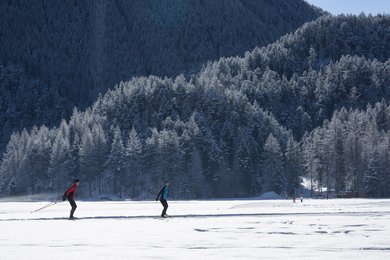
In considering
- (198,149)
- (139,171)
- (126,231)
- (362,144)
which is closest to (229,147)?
(198,149)

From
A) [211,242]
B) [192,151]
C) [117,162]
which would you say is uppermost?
[192,151]

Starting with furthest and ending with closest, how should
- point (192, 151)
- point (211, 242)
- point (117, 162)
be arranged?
point (117, 162) < point (192, 151) < point (211, 242)

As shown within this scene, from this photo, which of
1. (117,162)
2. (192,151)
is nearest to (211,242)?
(192,151)

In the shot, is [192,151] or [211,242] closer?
[211,242]

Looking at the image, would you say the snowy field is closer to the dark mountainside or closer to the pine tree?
the dark mountainside

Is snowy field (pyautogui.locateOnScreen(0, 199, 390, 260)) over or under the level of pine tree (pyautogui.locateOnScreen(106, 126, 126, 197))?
under

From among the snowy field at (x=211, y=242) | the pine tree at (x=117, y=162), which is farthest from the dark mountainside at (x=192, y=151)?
the snowy field at (x=211, y=242)

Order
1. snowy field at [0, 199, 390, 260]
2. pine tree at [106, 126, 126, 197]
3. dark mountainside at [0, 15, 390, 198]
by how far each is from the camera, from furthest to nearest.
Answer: pine tree at [106, 126, 126, 197] → dark mountainside at [0, 15, 390, 198] → snowy field at [0, 199, 390, 260]

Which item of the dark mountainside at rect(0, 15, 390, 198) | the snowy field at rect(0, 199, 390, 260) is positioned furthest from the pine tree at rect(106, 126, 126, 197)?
the snowy field at rect(0, 199, 390, 260)

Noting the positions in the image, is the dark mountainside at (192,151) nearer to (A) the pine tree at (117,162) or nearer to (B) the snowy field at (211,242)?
(A) the pine tree at (117,162)

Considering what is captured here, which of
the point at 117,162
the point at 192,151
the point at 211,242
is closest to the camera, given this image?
the point at 211,242

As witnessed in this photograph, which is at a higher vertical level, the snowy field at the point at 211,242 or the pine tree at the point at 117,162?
the pine tree at the point at 117,162

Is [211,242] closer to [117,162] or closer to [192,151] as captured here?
[192,151]

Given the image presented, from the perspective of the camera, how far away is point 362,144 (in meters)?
100
